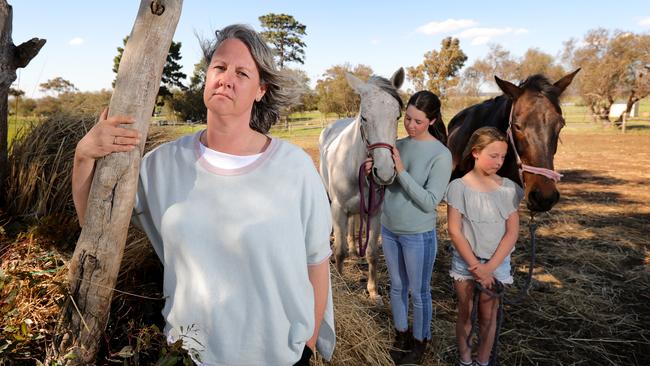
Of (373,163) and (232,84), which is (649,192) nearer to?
(373,163)

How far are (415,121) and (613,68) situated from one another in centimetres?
3212

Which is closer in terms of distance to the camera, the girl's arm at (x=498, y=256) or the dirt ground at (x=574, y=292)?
the girl's arm at (x=498, y=256)

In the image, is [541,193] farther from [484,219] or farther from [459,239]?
[459,239]

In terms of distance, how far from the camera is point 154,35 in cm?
117

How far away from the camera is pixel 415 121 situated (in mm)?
2625

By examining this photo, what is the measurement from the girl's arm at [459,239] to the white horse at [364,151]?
19.0 inches

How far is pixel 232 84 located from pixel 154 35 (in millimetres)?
272

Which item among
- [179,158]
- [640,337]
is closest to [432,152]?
[179,158]

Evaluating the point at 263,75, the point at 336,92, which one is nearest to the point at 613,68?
the point at 336,92

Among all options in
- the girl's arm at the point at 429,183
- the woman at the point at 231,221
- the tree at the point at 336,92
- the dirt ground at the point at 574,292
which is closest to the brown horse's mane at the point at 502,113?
the girl's arm at the point at 429,183

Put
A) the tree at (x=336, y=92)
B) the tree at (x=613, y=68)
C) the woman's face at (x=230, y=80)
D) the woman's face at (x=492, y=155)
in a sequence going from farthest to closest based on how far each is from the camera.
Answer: the tree at (x=336, y=92) < the tree at (x=613, y=68) < the woman's face at (x=492, y=155) < the woman's face at (x=230, y=80)

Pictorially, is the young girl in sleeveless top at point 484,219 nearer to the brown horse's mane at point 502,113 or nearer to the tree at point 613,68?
the brown horse's mane at point 502,113

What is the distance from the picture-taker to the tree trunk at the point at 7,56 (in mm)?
1631

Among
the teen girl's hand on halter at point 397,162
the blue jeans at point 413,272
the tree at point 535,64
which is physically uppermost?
the tree at point 535,64
